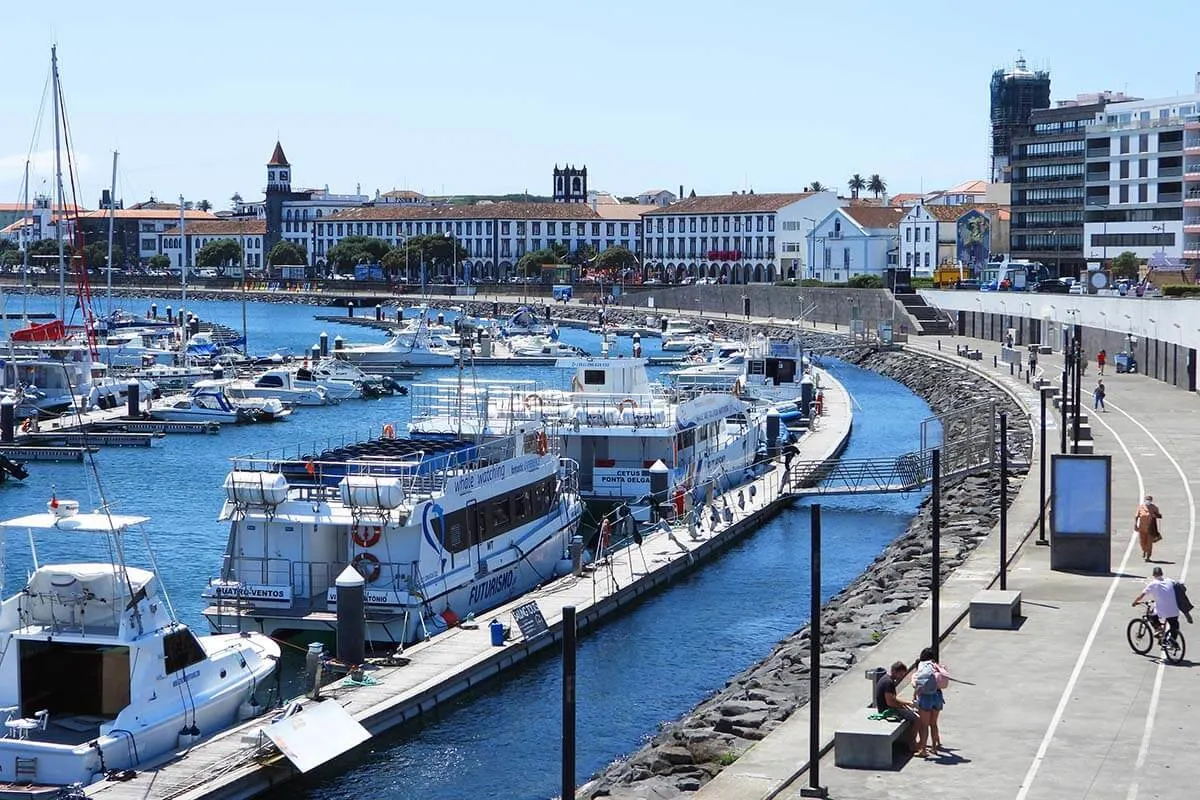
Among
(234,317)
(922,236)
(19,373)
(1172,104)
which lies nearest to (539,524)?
(19,373)

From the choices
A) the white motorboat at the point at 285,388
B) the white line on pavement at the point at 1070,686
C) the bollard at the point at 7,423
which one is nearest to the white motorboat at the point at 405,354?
the white motorboat at the point at 285,388

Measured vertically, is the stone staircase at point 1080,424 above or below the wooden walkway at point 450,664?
above

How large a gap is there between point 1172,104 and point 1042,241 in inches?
874

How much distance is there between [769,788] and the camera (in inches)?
814

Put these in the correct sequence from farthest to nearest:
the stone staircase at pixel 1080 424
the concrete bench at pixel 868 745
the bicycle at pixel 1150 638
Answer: the stone staircase at pixel 1080 424 < the bicycle at pixel 1150 638 < the concrete bench at pixel 868 745

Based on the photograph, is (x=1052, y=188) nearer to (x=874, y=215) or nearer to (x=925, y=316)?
(x=925, y=316)

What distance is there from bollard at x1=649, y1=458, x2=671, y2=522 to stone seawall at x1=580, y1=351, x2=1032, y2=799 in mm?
6207

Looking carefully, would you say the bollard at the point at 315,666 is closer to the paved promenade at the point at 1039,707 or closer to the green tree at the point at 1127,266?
the paved promenade at the point at 1039,707

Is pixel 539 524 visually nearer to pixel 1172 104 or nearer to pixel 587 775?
pixel 587 775

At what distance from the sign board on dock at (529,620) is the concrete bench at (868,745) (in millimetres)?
10712

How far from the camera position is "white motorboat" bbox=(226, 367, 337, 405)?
8494 centimetres

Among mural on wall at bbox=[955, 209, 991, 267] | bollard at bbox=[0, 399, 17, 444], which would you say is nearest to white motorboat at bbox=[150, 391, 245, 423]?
bollard at bbox=[0, 399, 17, 444]

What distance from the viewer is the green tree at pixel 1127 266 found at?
12362 centimetres

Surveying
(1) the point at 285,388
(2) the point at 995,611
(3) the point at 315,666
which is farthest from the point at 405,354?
(3) the point at 315,666
